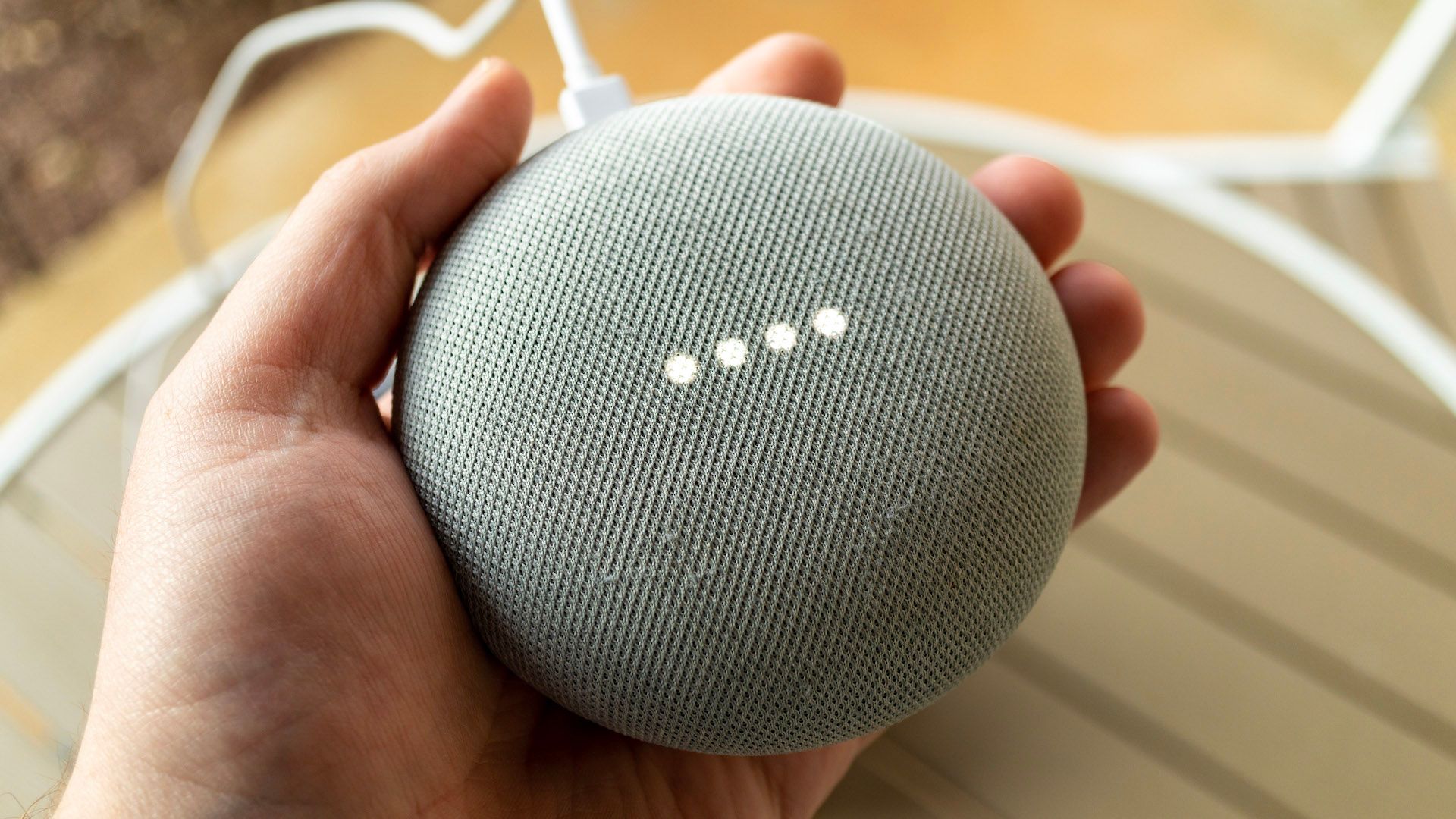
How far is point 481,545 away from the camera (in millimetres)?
451

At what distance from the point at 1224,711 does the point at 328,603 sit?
522 millimetres

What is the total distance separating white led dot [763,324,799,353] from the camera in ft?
1.44

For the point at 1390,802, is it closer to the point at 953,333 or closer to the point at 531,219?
the point at 953,333

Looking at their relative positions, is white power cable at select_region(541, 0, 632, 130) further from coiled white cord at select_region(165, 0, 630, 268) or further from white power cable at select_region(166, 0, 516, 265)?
white power cable at select_region(166, 0, 516, 265)

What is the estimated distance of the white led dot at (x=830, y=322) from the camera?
443 millimetres

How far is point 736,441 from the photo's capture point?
1.41ft

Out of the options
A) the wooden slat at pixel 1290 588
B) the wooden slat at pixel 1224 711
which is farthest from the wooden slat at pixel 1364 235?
the wooden slat at pixel 1224 711

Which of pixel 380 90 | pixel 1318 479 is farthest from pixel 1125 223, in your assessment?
pixel 380 90

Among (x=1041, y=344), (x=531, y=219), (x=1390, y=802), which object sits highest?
(x=531, y=219)

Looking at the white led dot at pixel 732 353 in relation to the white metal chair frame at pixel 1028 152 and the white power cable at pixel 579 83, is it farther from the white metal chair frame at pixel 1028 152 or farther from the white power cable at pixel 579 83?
the white metal chair frame at pixel 1028 152

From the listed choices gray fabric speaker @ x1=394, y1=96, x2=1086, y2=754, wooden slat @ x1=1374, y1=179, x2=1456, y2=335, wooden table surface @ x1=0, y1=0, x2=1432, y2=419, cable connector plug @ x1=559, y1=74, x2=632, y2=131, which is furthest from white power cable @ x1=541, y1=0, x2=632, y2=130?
wooden slat @ x1=1374, y1=179, x2=1456, y2=335

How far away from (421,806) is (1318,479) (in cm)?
62

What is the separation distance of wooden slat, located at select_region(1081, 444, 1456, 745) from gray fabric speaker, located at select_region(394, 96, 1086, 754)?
0.27 metres

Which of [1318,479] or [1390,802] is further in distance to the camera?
[1318,479]
